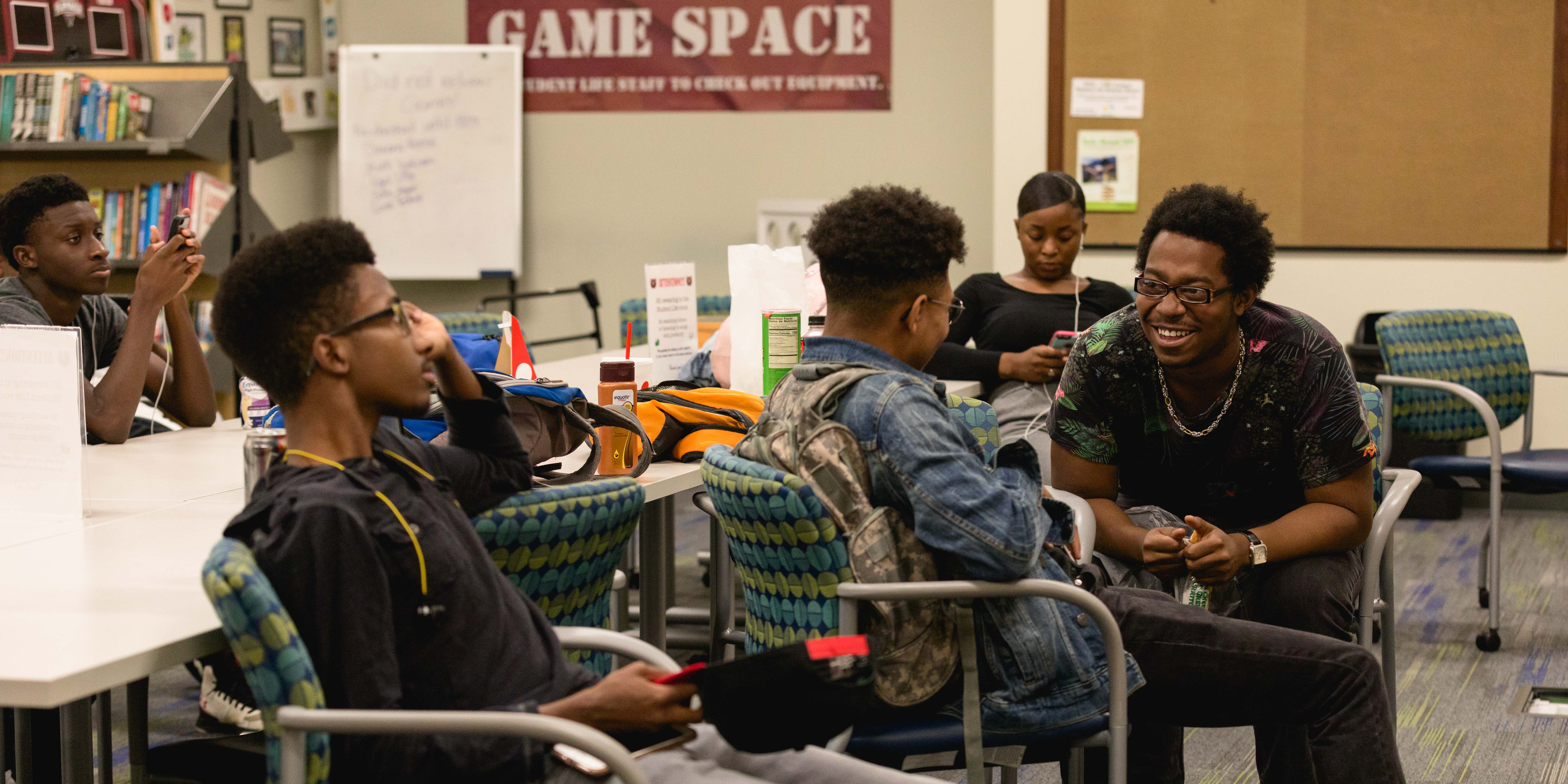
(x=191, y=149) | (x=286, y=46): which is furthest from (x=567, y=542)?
(x=286, y=46)

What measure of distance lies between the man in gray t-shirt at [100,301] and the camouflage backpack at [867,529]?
148cm

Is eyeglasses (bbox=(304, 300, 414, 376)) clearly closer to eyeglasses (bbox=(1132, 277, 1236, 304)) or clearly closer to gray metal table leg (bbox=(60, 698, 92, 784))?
gray metal table leg (bbox=(60, 698, 92, 784))

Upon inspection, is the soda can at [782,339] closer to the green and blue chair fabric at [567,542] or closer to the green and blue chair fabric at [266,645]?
the green and blue chair fabric at [567,542]

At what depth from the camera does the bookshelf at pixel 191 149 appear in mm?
4918

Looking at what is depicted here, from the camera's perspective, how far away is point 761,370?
114 inches

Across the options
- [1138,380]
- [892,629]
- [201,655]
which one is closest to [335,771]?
[201,655]

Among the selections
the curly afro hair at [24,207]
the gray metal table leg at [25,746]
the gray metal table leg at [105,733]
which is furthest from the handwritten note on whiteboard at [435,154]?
the gray metal table leg at [25,746]

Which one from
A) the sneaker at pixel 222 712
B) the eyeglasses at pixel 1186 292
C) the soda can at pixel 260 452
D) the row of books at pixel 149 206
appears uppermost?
the row of books at pixel 149 206

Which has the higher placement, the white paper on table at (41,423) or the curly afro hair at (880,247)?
the curly afro hair at (880,247)

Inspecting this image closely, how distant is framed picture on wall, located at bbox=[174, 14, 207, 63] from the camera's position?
5.86 meters

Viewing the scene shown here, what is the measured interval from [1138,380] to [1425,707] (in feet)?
4.61

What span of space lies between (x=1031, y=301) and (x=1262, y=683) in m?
1.91

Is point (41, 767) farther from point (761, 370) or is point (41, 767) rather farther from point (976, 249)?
point (976, 249)

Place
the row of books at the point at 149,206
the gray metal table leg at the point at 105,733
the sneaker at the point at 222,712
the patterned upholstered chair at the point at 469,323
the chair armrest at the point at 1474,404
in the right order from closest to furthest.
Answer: the gray metal table leg at the point at 105,733 < the sneaker at the point at 222,712 < the chair armrest at the point at 1474,404 < the patterned upholstered chair at the point at 469,323 < the row of books at the point at 149,206
